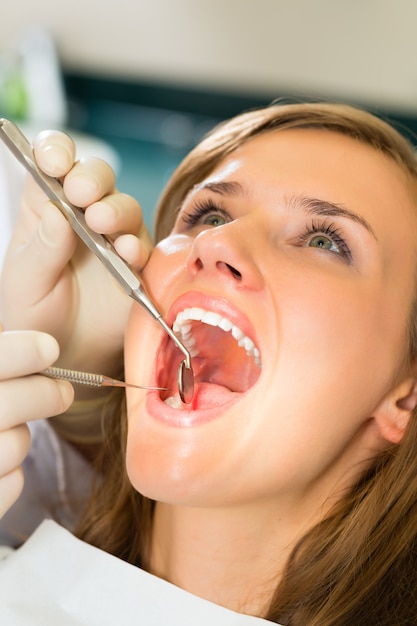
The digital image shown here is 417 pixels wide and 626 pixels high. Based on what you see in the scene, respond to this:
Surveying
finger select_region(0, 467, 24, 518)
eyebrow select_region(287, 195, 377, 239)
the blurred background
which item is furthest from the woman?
the blurred background

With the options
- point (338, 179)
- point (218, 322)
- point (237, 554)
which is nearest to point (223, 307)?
point (218, 322)

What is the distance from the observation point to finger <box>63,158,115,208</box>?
1100mm

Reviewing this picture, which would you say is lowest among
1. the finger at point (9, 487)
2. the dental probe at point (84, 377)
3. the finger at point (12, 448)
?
the finger at point (9, 487)

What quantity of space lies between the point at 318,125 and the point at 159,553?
2.39 ft

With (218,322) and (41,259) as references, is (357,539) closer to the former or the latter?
(218,322)

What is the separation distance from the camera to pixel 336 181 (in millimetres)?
1112

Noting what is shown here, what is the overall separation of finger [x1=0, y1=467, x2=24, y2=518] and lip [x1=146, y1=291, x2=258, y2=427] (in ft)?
0.67

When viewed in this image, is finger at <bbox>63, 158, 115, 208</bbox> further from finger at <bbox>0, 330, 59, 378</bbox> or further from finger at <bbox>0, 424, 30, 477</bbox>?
finger at <bbox>0, 424, 30, 477</bbox>

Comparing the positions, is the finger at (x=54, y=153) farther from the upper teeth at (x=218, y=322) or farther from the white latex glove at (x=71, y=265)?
the upper teeth at (x=218, y=322)

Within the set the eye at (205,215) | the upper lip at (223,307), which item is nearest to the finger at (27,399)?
the upper lip at (223,307)

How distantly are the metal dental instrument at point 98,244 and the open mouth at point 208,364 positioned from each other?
3 cm

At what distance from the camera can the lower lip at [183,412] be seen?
3.30 ft

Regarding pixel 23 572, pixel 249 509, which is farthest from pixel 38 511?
pixel 249 509

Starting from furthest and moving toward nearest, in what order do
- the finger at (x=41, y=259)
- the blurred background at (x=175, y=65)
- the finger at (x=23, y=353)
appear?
the blurred background at (x=175, y=65)
the finger at (x=41, y=259)
the finger at (x=23, y=353)
